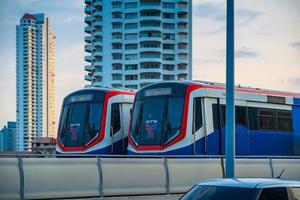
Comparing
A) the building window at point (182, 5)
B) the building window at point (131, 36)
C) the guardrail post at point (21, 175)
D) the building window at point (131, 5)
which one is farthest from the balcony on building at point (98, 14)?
the guardrail post at point (21, 175)

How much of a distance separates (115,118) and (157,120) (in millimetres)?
2660

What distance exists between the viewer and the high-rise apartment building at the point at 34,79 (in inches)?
5389

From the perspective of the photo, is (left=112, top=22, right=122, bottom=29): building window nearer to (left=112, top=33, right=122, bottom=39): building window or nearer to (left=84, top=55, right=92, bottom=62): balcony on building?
(left=112, top=33, right=122, bottom=39): building window

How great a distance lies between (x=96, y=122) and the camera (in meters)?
22.5

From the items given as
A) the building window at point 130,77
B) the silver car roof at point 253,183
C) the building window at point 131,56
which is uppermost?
the building window at point 131,56

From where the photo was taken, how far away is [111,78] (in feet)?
449

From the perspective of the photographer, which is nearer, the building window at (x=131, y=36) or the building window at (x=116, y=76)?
the building window at (x=116, y=76)

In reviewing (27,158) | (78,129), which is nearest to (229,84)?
(27,158)

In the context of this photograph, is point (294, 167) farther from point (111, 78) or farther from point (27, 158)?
point (111, 78)

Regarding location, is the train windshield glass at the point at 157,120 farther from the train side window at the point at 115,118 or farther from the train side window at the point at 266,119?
the train side window at the point at 266,119

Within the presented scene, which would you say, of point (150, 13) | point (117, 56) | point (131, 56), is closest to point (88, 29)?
point (117, 56)

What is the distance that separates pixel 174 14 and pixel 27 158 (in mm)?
128370

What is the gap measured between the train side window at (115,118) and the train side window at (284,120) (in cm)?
669

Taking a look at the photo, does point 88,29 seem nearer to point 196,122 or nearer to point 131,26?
point 131,26
